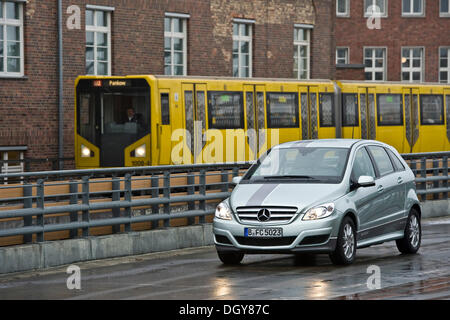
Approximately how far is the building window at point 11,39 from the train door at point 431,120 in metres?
13.0

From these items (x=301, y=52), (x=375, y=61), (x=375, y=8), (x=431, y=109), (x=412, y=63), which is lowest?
(x=431, y=109)

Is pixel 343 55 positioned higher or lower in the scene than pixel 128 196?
higher

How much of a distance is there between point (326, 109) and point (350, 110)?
1142mm

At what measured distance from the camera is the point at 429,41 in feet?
182

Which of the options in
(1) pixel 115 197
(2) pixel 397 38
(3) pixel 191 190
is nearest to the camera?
(1) pixel 115 197

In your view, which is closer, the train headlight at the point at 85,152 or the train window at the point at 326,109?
the train headlight at the point at 85,152

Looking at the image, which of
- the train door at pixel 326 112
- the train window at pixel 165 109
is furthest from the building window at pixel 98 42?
the train door at pixel 326 112

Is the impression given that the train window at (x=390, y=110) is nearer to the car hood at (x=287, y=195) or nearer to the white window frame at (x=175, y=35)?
the white window frame at (x=175, y=35)

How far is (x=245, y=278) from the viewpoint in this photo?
1255 cm

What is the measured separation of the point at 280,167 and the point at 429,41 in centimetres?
4260

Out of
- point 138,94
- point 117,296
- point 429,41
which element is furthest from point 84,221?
point 429,41

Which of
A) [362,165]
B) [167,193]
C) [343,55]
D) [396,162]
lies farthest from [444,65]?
[362,165]

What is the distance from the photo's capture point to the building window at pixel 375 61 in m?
56.3

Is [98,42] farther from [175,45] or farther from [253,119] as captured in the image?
[253,119]
